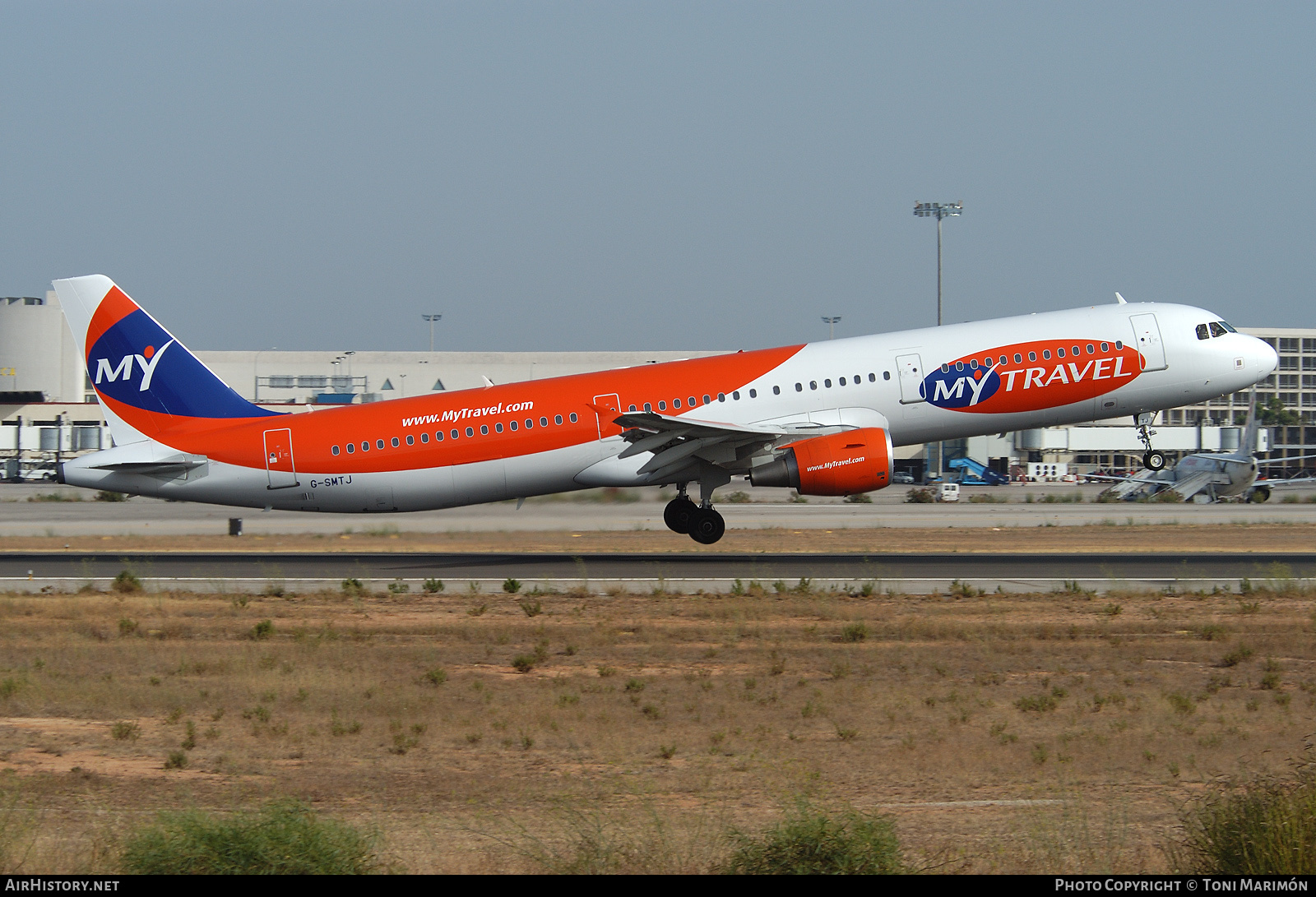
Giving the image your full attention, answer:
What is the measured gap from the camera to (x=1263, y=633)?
18.7 metres

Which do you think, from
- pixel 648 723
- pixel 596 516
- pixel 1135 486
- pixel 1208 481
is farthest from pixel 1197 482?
pixel 648 723

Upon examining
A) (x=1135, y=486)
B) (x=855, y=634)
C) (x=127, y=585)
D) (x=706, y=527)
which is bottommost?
(x=855, y=634)

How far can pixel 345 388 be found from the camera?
96.2 m

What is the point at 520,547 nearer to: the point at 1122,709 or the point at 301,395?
the point at 1122,709

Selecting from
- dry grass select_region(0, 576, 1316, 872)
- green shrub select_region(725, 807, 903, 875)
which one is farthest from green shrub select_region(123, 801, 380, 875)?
green shrub select_region(725, 807, 903, 875)

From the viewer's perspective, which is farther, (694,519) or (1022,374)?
(694,519)

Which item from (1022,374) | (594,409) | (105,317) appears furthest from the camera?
(105,317)

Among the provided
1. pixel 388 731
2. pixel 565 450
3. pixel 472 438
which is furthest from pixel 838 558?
pixel 388 731

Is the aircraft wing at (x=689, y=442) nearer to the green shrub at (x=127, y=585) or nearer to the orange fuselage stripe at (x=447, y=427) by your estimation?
the orange fuselage stripe at (x=447, y=427)

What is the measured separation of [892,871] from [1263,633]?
44.9 ft

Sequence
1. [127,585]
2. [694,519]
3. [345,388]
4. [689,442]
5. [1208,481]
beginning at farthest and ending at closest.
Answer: [345,388] < [1208,481] < [694,519] < [689,442] < [127,585]

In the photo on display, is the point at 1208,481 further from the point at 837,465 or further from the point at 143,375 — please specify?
the point at 143,375

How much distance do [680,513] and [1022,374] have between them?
888cm

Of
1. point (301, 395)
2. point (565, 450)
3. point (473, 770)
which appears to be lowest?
point (473, 770)
